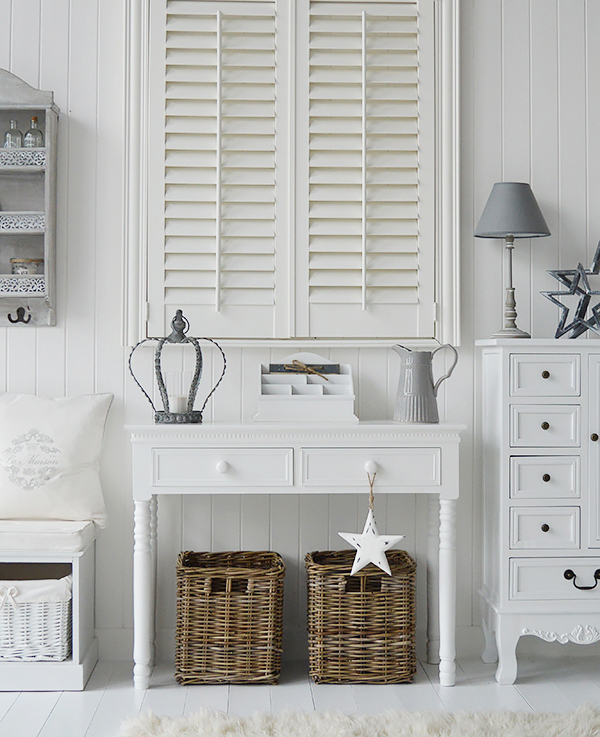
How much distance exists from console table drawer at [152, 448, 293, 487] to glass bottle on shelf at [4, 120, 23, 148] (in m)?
1.19

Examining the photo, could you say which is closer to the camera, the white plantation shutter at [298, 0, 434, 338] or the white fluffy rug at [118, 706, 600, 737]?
the white fluffy rug at [118, 706, 600, 737]

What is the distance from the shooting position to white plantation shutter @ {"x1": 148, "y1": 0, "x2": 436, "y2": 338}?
8.96ft

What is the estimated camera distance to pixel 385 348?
2816mm

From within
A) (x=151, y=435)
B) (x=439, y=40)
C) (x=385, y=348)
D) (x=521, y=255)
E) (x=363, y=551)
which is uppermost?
(x=439, y=40)

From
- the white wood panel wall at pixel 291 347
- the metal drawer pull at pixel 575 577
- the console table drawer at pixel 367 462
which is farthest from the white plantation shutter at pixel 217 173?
the metal drawer pull at pixel 575 577

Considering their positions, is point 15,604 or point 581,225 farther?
point 581,225

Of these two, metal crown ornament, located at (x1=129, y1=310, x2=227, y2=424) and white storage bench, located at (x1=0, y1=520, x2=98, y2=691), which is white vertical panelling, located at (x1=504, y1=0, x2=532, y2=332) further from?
white storage bench, located at (x1=0, y1=520, x2=98, y2=691)

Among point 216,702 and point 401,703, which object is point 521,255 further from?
point 216,702

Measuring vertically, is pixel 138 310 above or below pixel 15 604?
above

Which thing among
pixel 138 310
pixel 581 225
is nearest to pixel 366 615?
pixel 138 310

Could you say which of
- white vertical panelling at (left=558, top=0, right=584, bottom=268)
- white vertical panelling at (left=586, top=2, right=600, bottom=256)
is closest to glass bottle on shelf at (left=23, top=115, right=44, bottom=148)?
white vertical panelling at (left=558, top=0, right=584, bottom=268)

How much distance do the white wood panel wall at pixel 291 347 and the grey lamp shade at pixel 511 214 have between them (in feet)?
0.58

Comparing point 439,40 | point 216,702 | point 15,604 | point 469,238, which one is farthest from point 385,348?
point 15,604

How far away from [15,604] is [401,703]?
122cm
